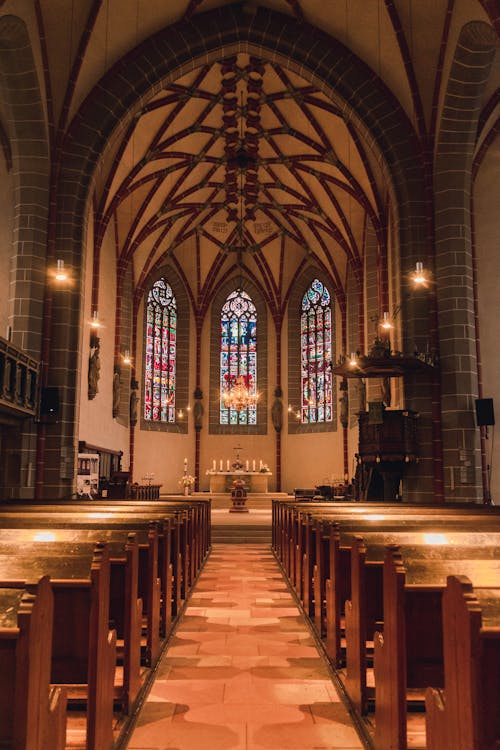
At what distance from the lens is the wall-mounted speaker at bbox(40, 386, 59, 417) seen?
14.1 metres

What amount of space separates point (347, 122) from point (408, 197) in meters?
3.35

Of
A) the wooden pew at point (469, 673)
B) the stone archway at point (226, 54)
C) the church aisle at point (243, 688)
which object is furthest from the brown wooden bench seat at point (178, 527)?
the stone archway at point (226, 54)

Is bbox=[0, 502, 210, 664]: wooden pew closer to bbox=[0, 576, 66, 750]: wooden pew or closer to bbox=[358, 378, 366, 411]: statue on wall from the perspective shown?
bbox=[0, 576, 66, 750]: wooden pew

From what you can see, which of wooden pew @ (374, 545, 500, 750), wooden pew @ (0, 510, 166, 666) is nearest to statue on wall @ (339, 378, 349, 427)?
wooden pew @ (0, 510, 166, 666)

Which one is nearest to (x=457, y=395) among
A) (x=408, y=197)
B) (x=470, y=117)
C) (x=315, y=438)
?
(x=408, y=197)

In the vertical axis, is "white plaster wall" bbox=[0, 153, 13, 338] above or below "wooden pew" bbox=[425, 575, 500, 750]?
above

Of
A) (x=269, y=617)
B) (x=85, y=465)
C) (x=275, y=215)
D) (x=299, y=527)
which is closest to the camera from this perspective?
(x=269, y=617)

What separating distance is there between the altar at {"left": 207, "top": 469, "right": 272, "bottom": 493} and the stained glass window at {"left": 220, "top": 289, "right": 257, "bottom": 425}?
3.39 m

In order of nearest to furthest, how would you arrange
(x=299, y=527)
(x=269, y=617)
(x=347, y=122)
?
1. (x=269, y=617)
2. (x=299, y=527)
3. (x=347, y=122)

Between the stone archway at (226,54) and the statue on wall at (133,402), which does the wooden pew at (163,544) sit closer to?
the stone archway at (226,54)

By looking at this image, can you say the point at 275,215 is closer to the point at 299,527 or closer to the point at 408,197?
the point at 408,197

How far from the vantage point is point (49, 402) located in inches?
556

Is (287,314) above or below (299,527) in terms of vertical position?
above

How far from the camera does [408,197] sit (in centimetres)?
1505
